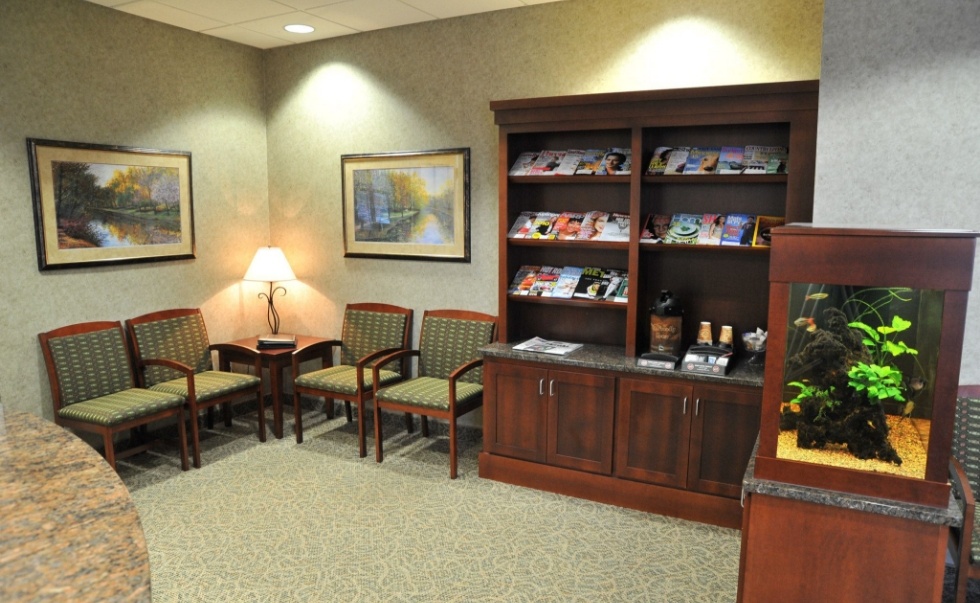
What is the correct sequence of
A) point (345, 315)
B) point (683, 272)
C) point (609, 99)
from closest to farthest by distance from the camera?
point (609, 99), point (683, 272), point (345, 315)

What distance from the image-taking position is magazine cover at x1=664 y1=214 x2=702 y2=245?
3.46 metres

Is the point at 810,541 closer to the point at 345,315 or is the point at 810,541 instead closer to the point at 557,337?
the point at 557,337

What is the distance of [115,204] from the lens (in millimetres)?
4164

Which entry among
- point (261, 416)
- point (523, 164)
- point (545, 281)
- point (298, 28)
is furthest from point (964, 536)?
point (298, 28)

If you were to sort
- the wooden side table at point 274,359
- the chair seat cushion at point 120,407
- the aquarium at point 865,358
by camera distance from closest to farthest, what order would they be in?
1. the aquarium at point 865,358
2. the chair seat cushion at point 120,407
3. the wooden side table at point 274,359

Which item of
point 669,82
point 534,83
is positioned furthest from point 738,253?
point 534,83

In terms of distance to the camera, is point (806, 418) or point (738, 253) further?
point (738, 253)

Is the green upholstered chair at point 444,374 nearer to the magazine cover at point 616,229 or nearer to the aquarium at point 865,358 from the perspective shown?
the magazine cover at point 616,229

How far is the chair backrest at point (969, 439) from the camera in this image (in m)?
2.59

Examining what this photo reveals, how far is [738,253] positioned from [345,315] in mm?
2656

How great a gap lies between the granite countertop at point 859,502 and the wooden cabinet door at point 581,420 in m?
1.41

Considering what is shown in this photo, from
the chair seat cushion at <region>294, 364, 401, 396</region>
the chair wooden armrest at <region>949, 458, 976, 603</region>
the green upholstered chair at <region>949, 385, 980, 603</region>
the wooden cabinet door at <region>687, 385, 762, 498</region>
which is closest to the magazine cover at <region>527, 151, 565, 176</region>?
the wooden cabinet door at <region>687, 385, 762, 498</region>

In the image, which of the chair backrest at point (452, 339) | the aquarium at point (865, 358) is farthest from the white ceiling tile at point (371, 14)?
the aquarium at point (865, 358)

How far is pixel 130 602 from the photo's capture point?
117cm
